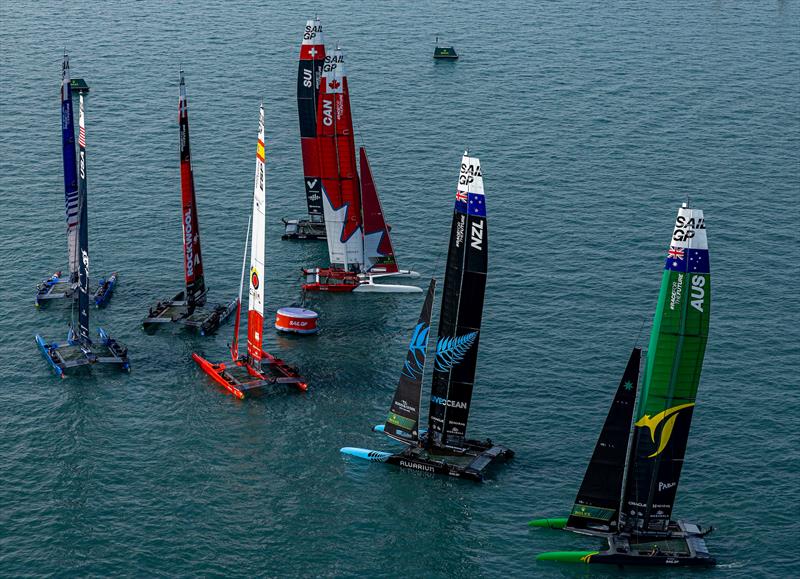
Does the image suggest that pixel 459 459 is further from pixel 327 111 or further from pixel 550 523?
pixel 327 111

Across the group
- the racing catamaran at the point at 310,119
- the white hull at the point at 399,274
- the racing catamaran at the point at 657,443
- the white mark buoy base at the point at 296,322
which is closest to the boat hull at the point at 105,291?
the white mark buoy base at the point at 296,322

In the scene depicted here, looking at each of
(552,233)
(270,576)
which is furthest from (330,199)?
(270,576)

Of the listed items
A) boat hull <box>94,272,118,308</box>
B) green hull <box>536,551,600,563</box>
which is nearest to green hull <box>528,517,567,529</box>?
green hull <box>536,551,600,563</box>

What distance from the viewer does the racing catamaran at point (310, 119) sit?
498 feet

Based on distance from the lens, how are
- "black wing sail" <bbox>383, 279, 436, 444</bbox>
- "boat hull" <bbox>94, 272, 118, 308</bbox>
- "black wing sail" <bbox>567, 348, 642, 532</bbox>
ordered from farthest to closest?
"boat hull" <bbox>94, 272, 118, 308</bbox>
"black wing sail" <bbox>383, 279, 436, 444</bbox>
"black wing sail" <bbox>567, 348, 642, 532</bbox>

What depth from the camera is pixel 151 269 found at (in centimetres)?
14938

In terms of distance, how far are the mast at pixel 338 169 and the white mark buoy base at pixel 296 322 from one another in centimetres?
1361

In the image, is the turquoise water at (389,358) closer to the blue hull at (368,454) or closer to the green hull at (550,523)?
the blue hull at (368,454)

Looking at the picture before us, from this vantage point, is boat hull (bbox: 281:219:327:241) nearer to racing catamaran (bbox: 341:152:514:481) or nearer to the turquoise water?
the turquoise water

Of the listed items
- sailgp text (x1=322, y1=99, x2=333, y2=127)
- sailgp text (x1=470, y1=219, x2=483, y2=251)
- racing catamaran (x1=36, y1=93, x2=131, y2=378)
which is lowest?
racing catamaran (x1=36, y1=93, x2=131, y2=378)

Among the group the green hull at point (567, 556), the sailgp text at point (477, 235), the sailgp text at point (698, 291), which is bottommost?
the green hull at point (567, 556)

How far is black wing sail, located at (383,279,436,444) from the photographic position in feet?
359

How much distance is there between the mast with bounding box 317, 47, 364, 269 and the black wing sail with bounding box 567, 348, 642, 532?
52966 millimetres

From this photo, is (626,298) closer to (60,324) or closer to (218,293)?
(218,293)
